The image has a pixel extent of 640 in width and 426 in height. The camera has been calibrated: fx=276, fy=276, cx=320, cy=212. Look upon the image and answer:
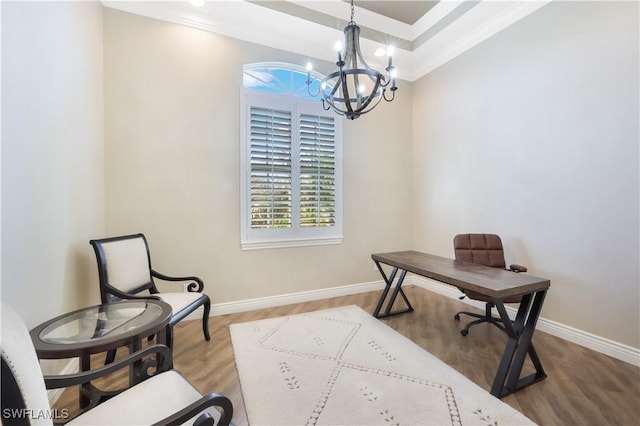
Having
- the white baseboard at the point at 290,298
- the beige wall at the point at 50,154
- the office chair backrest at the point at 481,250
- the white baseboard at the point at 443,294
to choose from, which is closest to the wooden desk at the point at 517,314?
the office chair backrest at the point at 481,250

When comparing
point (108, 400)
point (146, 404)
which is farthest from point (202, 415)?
point (108, 400)

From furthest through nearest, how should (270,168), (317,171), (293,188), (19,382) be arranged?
(317,171) → (293,188) → (270,168) → (19,382)

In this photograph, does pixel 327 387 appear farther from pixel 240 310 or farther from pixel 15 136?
pixel 15 136

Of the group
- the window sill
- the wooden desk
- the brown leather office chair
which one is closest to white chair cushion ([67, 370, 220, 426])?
the wooden desk

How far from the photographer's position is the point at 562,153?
2609 mm

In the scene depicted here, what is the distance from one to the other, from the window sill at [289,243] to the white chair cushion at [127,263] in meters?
1.02

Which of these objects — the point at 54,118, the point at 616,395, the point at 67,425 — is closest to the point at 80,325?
the point at 67,425

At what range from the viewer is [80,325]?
1589 mm

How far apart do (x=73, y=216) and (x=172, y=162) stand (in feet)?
3.45

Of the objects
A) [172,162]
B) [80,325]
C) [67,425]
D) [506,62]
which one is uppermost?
[506,62]

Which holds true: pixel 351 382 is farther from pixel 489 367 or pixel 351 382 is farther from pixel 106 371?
pixel 106 371

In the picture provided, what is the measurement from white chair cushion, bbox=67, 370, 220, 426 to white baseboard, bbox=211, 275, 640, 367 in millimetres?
2007

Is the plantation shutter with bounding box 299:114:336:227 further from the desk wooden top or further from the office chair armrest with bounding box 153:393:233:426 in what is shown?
the office chair armrest with bounding box 153:393:233:426

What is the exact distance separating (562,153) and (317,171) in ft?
8.38
